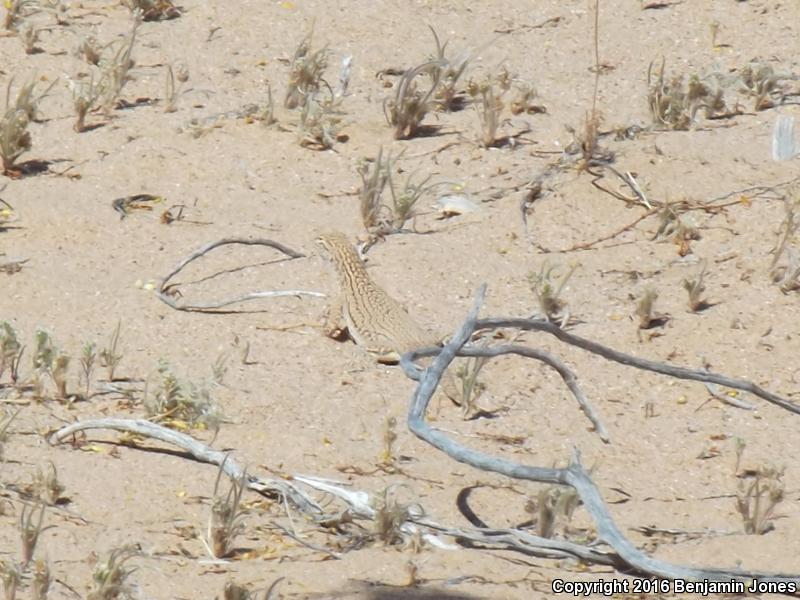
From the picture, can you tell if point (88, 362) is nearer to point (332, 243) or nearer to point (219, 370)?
point (219, 370)

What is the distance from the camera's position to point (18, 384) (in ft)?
17.7

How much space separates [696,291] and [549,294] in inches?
25.5

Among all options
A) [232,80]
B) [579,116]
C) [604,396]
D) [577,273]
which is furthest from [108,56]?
[604,396]

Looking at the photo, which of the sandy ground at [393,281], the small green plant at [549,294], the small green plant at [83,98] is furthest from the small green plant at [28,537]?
the small green plant at [83,98]

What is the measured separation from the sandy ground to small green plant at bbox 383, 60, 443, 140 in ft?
0.28

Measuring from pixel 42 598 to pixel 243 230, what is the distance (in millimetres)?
3161

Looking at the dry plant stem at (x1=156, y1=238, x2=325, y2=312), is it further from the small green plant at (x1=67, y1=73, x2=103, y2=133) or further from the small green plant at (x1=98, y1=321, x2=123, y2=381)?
the small green plant at (x1=67, y1=73, x2=103, y2=133)

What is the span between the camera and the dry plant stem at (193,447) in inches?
185

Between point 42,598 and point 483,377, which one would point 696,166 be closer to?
point 483,377

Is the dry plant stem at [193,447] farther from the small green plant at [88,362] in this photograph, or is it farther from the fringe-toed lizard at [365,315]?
the fringe-toed lizard at [365,315]

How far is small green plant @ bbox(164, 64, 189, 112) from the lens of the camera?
310 inches

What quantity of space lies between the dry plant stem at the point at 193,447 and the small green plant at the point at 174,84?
126 inches

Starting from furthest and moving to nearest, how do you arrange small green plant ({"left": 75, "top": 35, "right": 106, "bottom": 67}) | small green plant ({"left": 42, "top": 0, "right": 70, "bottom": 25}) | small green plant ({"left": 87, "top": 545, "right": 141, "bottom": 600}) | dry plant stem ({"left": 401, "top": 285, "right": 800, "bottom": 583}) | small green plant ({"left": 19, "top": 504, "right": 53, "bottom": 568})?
small green plant ({"left": 42, "top": 0, "right": 70, "bottom": 25})
small green plant ({"left": 75, "top": 35, "right": 106, "bottom": 67})
small green plant ({"left": 19, "top": 504, "right": 53, "bottom": 568})
small green plant ({"left": 87, "top": 545, "right": 141, "bottom": 600})
dry plant stem ({"left": 401, "top": 285, "right": 800, "bottom": 583})

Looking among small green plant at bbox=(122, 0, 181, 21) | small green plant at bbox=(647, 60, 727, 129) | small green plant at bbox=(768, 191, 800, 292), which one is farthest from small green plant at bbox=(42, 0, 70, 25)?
small green plant at bbox=(768, 191, 800, 292)
